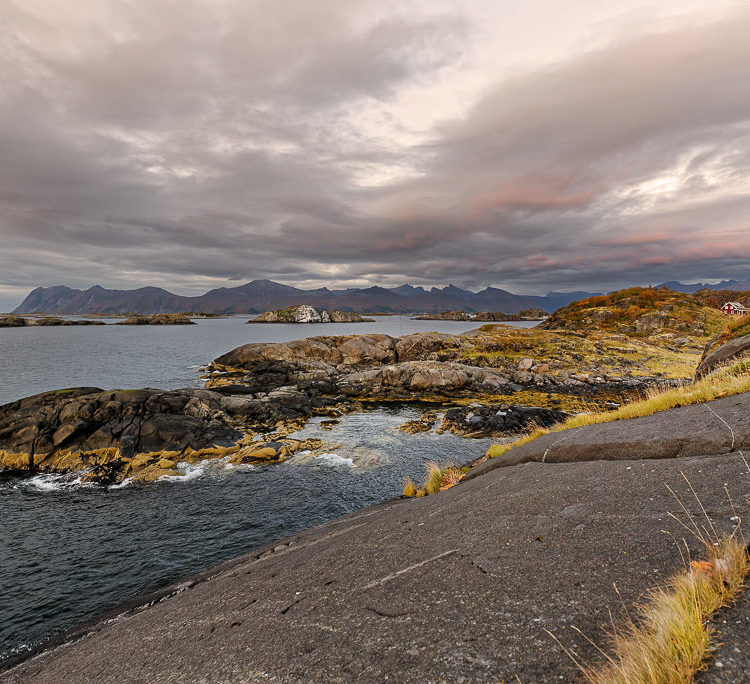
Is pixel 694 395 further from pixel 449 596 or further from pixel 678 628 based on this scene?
pixel 678 628

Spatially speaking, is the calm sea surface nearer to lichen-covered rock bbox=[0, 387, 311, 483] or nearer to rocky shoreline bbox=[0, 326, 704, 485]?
lichen-covered rock bbox=[0, 387, 311, 483]

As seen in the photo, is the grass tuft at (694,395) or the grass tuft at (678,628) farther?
the grass tuft at (694,395)

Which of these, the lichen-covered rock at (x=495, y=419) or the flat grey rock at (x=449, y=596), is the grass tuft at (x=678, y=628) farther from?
the lichen-covered rock at (x=495, y=419)

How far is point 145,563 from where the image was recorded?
1388 cm

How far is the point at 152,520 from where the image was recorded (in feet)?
55.6

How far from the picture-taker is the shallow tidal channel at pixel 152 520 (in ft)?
40.4

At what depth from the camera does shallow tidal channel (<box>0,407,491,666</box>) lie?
1232cm

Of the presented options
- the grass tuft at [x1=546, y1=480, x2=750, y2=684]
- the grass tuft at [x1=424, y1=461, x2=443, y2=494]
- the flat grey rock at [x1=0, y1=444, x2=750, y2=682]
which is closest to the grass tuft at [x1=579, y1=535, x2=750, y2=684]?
the grass tuft at [x1=546, y1=480, x2=750, y2=684]

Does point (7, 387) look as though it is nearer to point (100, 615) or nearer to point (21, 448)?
point (21, 448)

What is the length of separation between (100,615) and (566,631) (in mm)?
13997

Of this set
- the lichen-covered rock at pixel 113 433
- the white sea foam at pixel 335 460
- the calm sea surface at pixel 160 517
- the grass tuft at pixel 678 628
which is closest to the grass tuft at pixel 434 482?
the calm sea surface at pixel 160 517

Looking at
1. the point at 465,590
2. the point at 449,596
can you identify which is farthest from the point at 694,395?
the point at 449,596

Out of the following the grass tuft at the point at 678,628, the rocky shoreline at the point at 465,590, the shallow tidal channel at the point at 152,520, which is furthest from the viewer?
the shallow tidal channel at the point at 152,520

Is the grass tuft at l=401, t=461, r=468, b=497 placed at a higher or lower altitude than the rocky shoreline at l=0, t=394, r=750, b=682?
lower
